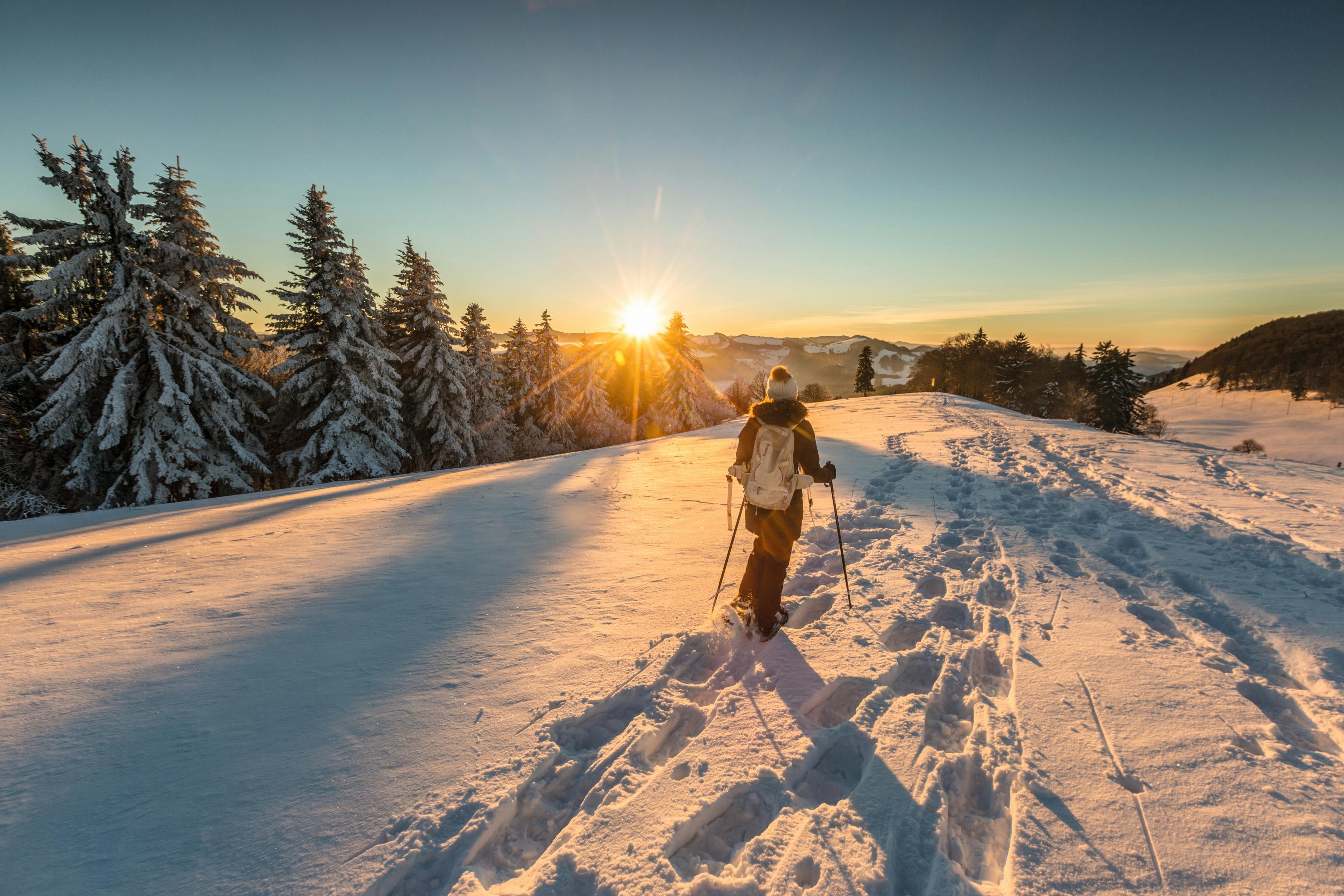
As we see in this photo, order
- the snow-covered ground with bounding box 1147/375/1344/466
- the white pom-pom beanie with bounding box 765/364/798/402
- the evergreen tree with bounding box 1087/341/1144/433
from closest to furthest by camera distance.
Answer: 1. the white pom-pom beanie with bounding box 765/364/798/402
2. the evergreen tree with bounding box 1087/341/1144/433
3. the snow-covered ground with bounding box 1147/375/1344/466

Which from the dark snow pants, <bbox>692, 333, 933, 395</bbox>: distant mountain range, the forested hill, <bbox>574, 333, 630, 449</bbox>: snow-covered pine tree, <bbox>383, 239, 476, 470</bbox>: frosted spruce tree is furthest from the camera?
<bbox>692, 333, 933, 395</bbox>: distant mountain range

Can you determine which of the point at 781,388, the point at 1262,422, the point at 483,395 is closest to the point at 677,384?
the point at 483,395

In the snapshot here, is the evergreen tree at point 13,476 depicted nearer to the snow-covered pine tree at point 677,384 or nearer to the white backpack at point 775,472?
the white backpack at point 775,472

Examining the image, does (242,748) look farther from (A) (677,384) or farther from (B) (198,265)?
(A) (677,384)

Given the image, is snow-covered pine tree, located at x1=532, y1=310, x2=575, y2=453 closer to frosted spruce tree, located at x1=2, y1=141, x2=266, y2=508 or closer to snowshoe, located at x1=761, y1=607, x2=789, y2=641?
frosted spruce tree, located at x1=2, y1=141, x2=266, y2=508

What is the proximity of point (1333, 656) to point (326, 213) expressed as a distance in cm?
2291

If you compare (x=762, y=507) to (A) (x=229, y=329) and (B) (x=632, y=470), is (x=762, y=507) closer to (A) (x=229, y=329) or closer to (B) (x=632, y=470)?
(B) (x=632, y=470)

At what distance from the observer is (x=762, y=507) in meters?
3.68

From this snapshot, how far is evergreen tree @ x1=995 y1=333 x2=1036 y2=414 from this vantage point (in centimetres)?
4719

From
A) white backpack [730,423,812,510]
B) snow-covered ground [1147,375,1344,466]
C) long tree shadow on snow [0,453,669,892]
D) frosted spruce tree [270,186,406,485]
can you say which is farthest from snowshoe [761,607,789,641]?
snow-covered ground [1147,375,1344,466]

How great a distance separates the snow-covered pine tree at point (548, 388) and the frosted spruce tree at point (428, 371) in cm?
847

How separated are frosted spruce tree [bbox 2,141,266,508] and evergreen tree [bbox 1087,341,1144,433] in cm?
5833

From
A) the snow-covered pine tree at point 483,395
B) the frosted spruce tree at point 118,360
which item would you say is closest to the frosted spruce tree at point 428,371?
the snow-covered pine tree at point 483,395

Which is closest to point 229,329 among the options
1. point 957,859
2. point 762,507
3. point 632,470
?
point 632,470
